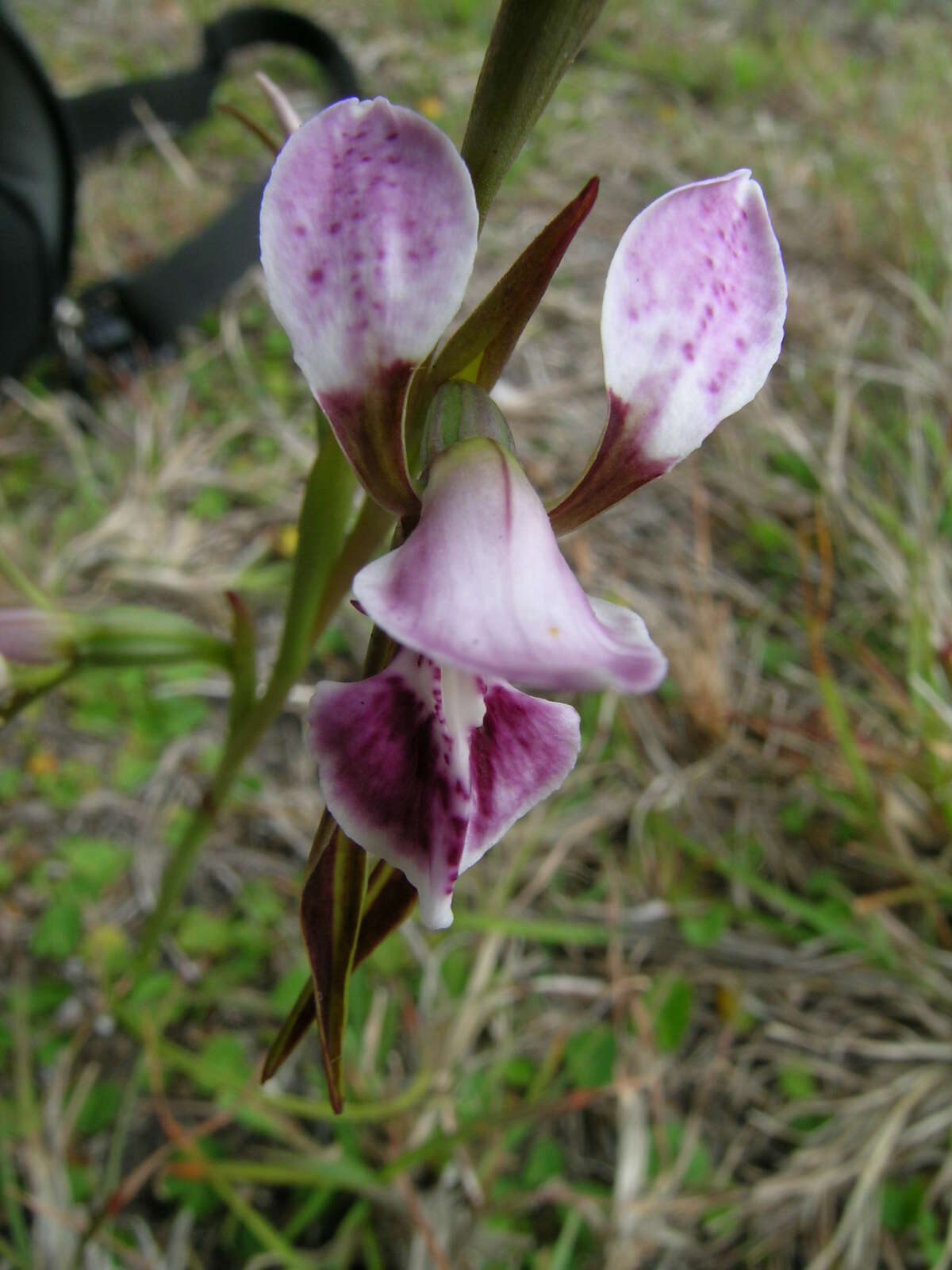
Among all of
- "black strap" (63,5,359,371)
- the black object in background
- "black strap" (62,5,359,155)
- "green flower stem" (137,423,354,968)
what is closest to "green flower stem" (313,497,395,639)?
"green flower stem" (137,423,354,968)

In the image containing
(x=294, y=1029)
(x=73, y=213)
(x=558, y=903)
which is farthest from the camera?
(x=73, y=213)

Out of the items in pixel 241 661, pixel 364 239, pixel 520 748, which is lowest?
pixel 241 661

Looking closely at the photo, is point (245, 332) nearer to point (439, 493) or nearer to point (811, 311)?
point (811, 311)

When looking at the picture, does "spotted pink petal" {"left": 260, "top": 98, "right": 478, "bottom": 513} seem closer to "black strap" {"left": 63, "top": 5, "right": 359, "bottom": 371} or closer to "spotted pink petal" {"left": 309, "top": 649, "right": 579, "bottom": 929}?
"spotted pink petal" {"left": 309, "top": 649, "right": 579, "bottom": 929}

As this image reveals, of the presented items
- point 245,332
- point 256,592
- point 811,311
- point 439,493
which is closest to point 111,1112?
point 256,592

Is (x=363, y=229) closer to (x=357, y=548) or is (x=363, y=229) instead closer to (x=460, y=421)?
(x=460, y=421)

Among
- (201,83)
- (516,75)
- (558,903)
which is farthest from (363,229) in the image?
(201,83)
